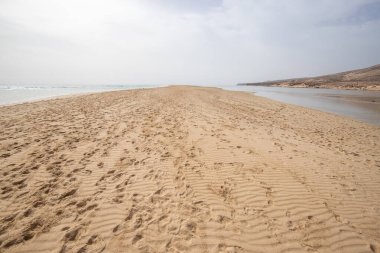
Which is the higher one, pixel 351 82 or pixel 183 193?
pixel 351 82

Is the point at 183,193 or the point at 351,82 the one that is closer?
the point at 183,193

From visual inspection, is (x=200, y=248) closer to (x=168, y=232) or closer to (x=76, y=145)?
(x=168, y=232)

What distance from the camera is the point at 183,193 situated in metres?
4.66

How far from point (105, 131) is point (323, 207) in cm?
842

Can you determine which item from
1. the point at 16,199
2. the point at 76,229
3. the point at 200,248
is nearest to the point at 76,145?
the point at 16,199

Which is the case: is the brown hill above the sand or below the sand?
above

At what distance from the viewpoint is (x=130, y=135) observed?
8.77 meters

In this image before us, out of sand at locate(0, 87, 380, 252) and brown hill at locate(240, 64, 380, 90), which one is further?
brown hill at locate(240, 64, 380, 90)

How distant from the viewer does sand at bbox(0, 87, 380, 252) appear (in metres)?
3.38

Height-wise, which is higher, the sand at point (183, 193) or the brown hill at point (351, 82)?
the brown hill at point (351, 82)

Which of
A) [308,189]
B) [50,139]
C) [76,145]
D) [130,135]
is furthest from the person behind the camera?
[130,135]

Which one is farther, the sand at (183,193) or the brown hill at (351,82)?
the brown hill at (351,82)

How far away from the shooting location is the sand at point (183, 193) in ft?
11.1

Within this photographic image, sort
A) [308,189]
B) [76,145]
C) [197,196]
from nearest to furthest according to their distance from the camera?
1. [197,196]
2. [308,189]
3. [76,145]
